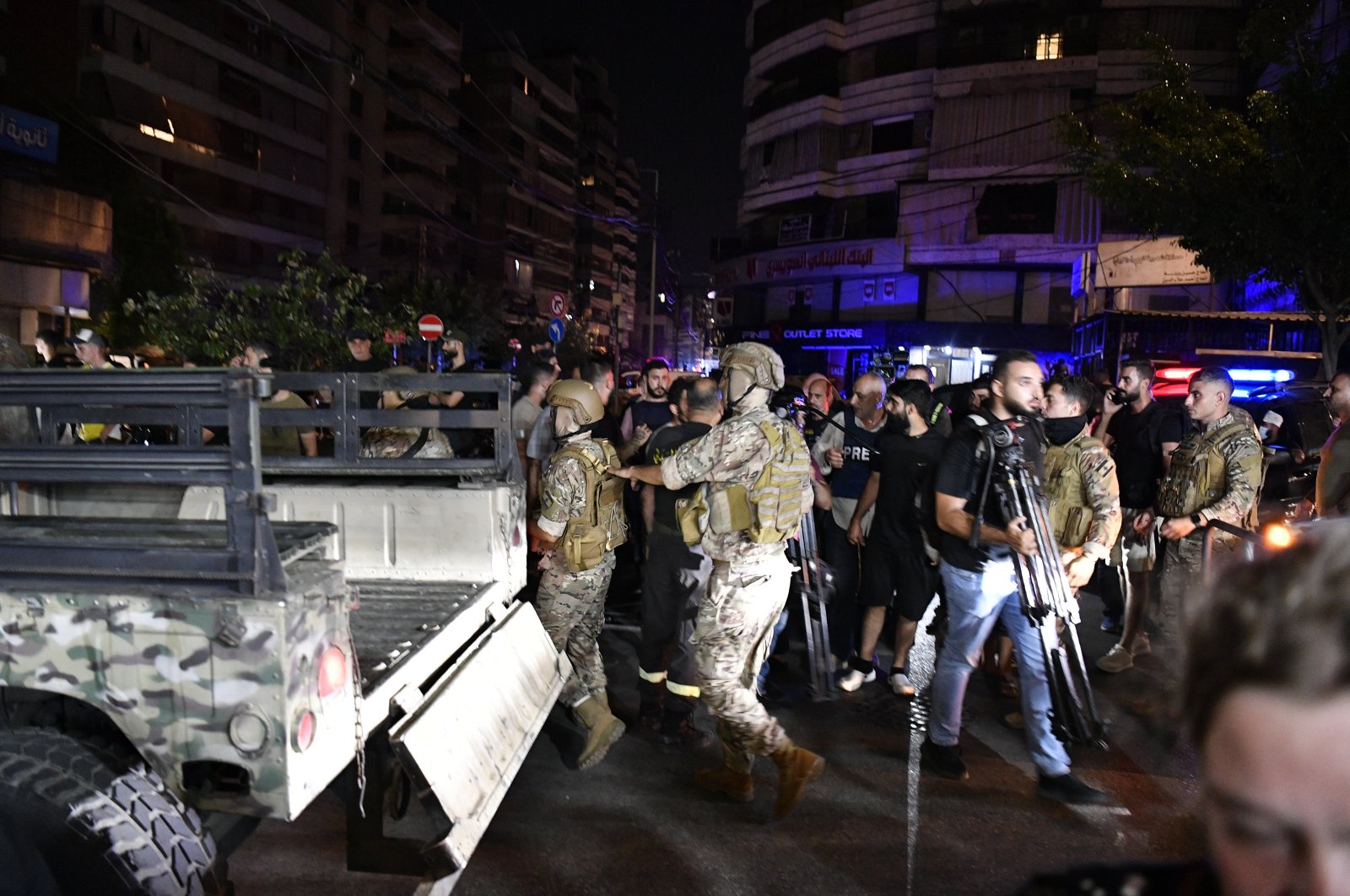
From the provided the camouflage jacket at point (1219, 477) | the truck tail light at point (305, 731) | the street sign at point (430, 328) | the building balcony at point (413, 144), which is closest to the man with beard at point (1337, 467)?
the camouflage jacket at point (1219, 477)

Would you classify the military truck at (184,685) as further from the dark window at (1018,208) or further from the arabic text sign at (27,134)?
the dark window at (1018,208)

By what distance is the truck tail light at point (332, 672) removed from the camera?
7.88ft

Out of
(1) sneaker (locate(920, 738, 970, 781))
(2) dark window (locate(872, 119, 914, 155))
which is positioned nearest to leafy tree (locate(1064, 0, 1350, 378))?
(1) sneaker (locate(920, 738, 970, 781))

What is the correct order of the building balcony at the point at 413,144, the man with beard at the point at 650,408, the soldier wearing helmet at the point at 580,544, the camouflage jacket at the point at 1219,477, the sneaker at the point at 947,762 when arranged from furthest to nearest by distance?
the building balcony at the point at 413,144, the man with beard at the point at 650,408, the camouflage jacket at the point at 1219,477, the soldier wearing helmet at the point at 580,544, the sneaker at the point at 947,762

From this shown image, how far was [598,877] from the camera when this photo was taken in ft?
11.6

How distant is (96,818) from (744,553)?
2632 millimetres

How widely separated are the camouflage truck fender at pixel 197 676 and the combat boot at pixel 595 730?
2317 millimetres

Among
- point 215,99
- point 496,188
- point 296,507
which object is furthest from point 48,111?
point 496,188

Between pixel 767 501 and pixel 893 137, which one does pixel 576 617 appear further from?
pixel 893 137

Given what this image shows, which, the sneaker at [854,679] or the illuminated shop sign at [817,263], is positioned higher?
the illuminated shop sign at [817,263]

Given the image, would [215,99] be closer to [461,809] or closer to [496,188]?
[496,188]

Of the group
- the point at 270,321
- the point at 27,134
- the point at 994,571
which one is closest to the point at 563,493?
the point at 994,571

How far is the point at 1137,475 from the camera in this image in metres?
6.62

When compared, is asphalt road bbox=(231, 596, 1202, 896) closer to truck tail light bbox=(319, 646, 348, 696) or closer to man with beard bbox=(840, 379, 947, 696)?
man with beard bbox=(840, 379, 947, 696)
